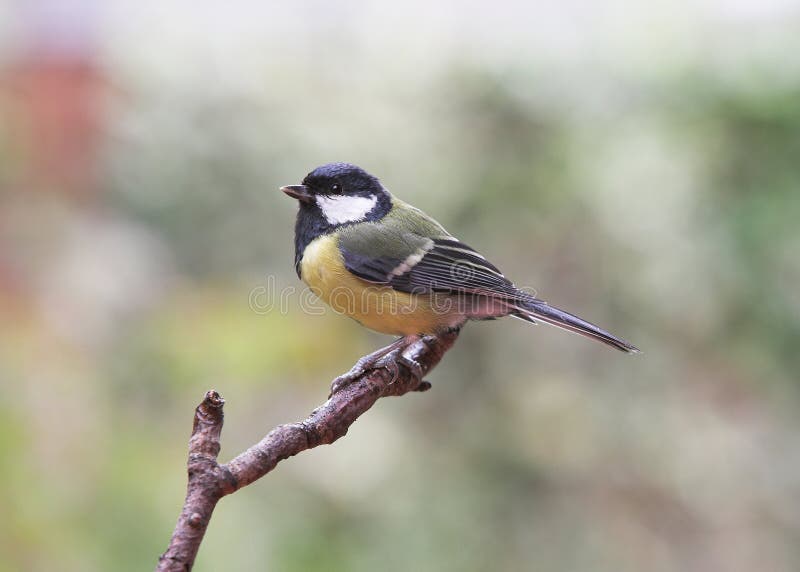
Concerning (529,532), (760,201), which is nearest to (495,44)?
(760,201)

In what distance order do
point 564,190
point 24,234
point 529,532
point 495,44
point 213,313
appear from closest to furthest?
1. point 213,313
2. point 24,234
3. point 529,532
4. point 564,190
5. point 495,44

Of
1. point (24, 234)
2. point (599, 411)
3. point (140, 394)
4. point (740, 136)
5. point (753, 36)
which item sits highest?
point (753, 36)

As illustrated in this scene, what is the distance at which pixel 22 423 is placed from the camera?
68.5 inches

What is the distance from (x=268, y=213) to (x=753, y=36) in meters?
1.81

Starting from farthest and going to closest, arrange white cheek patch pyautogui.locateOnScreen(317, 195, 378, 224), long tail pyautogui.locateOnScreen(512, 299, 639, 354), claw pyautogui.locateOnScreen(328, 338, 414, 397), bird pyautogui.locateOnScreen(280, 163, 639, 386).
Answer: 1. white cheek patch pyautogui.locateOnScreen(317, 195, 378, 224)
2. bird pyautogui.locateOnScreen(280, 163, 639, 386)
3. long tail pyautogui.locateOnScreen(512, 299, 639, 354)
4. claw pyautogui.locateOnScreen(328, 338, 414, 397)

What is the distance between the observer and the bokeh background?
2191 millimetres

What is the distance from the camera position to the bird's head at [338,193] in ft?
6.08

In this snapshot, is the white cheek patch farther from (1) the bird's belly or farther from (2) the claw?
(2) the claw

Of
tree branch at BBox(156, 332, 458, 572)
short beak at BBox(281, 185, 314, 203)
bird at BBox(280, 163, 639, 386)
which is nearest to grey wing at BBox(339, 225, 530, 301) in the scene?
bird at BBox(280, 163, 639, 386)

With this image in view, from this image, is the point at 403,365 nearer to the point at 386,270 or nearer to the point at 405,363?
the point at 405,363

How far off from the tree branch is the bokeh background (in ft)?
2.34

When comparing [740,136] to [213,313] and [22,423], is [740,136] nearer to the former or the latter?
[213,313]

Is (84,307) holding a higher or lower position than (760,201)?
lower

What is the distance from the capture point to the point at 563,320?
177 centimetres
